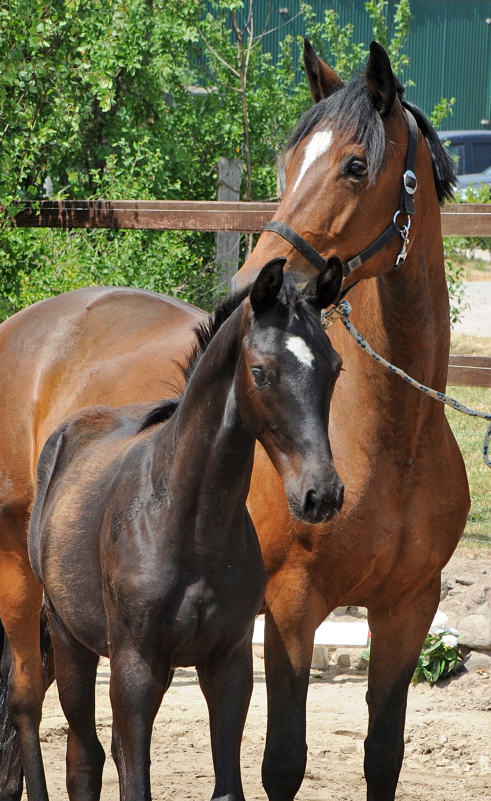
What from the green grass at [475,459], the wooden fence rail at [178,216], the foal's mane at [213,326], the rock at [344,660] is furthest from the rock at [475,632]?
the foal's mane at [213,326]

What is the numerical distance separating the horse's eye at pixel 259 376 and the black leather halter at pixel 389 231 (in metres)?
0.56

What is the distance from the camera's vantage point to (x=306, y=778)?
3588mm

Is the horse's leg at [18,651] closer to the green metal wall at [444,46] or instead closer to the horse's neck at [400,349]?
the horse's neck at [400,349]

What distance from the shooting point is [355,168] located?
8.14ft

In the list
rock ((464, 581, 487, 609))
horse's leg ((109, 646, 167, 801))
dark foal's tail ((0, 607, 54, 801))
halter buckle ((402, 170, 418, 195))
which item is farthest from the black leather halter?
rock ((464, 581, 487, 609))

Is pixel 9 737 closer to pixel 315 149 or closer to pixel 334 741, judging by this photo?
pixel 334 741

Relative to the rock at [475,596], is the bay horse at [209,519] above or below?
above

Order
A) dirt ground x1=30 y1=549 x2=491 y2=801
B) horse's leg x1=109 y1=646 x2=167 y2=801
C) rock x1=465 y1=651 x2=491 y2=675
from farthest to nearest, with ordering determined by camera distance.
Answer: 1. rock x1=465 y1=651 x2=491 y2=675
2. dirt ground x1=30 y1=549 x2=491 y2=801
3. horse's leg x1=109 y1=646 x2=167 y2=801

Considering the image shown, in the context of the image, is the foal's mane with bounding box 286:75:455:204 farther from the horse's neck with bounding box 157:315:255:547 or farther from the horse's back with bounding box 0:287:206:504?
the horse's back with bounding box 0:287:206:504

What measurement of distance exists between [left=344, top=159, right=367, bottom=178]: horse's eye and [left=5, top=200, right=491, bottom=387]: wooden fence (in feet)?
7.33

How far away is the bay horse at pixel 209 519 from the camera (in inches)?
73.5

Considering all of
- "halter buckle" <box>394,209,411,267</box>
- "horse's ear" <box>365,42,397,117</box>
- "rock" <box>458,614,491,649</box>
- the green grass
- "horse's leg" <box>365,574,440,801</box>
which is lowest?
"rock" <box>458,614,491,649</box>

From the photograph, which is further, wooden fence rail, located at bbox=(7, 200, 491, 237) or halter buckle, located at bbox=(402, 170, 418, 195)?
wooden fence rail, located at bbox=(7, 200, 491, 237)

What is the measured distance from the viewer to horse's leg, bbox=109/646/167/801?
6.83ft
